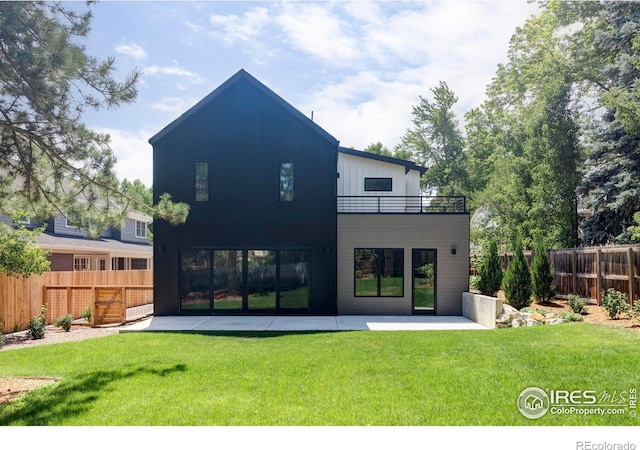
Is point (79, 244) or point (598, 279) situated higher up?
point (79, 244)

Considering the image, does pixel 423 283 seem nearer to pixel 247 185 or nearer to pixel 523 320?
pixel 523 320

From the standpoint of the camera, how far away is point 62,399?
529cm

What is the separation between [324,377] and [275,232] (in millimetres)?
8114

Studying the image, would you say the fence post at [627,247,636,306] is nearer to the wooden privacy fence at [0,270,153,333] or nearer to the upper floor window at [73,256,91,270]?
the wooden privacy fence at [0,270,153,333]

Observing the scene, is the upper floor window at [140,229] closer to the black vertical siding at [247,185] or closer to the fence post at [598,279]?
the black vertical siding at [247,185]

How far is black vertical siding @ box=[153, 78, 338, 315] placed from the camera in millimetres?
13562

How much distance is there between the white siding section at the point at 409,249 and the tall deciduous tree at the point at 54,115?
734cm

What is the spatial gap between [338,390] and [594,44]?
20058 mm

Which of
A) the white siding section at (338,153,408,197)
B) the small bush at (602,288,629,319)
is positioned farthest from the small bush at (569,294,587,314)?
the white siding section at (338,153,408,197)

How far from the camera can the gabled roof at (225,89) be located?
13711 mm

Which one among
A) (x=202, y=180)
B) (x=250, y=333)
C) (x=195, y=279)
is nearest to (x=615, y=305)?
(x=250, y=333)

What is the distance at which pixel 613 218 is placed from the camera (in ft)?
56.3

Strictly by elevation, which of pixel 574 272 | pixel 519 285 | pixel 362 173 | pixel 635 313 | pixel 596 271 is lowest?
pixel 635 313
